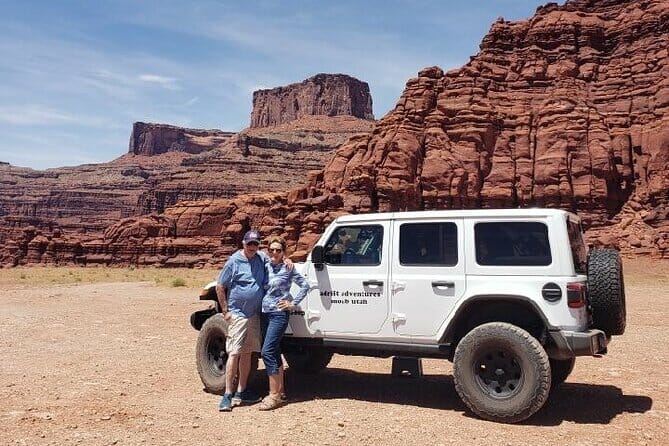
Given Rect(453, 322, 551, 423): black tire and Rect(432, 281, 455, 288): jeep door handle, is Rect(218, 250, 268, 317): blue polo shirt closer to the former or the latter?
Rect(432, 281, 455, 288): jeep door handle

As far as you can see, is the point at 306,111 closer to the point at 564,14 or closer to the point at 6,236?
the point at 6,236

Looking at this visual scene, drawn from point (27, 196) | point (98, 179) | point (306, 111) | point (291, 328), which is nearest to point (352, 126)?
point (306, 111)

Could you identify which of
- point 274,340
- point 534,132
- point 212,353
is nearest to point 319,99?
point 534,132

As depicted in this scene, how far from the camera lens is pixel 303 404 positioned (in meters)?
7.21

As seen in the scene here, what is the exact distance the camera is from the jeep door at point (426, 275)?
6828 millimetres

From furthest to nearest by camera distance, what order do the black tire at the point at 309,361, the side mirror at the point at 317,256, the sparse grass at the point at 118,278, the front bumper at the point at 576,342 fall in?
the sparse grass at the point at 118,278 → the black tire at the point at 309,361 → the side mirror at the point at 317,256 → the front bumper at the point at 576,342

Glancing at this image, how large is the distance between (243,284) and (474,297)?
2688 mm

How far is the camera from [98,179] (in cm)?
17062

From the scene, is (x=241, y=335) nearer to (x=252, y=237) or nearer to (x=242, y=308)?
(x=242, y=308)

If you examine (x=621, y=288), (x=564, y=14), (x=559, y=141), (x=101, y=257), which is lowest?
(x=101, y=257)

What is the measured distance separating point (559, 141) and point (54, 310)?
46.8 m

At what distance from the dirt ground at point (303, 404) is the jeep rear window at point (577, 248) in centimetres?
163

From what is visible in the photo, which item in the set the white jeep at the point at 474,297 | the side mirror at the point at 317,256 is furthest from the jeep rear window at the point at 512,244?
the side mirror at the point at 317,256

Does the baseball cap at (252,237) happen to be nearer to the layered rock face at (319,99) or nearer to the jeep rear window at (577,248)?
the jeep rear window at (577,248)
